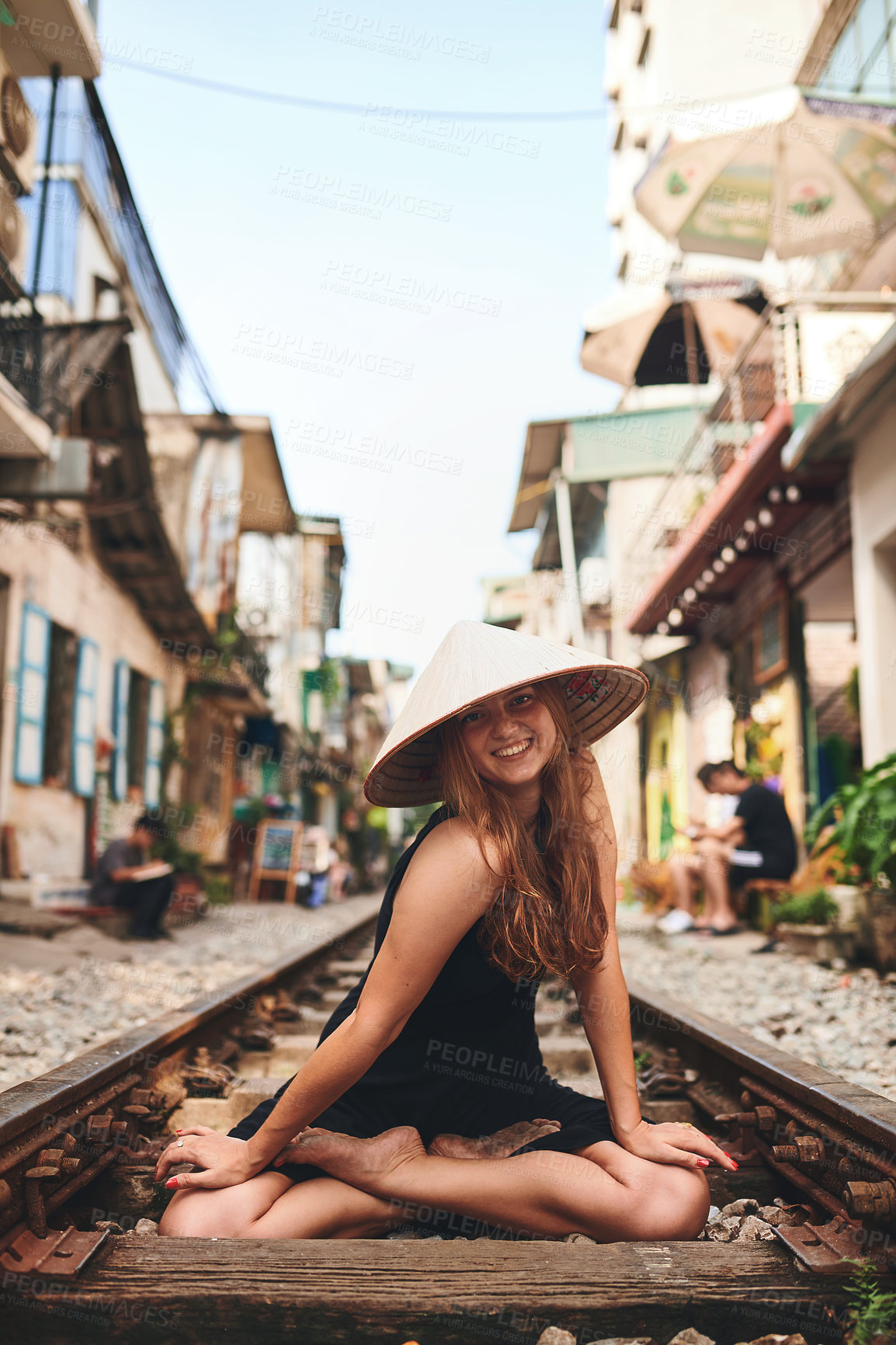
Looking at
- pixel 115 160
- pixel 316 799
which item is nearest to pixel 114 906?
pixel 115 160

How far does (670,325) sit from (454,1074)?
44.8 feet

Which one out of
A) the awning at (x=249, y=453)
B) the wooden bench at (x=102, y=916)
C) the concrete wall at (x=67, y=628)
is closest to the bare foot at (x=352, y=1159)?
the wooden bench at (x=102, y=916)

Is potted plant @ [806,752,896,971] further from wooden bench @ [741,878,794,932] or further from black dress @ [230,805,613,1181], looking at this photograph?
black dress @ [230,805,613,1181]

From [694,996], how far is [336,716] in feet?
85.4

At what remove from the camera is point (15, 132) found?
7.16 metres

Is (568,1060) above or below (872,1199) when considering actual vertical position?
below

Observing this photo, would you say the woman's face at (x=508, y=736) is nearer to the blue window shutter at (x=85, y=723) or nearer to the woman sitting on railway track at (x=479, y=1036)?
the woman sitting on railway track at (x=479, y=1036)

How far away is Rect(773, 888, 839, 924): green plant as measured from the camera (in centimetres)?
646

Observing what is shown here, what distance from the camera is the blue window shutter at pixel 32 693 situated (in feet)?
29.0

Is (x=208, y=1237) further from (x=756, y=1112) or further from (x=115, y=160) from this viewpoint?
(x=115, y=160)

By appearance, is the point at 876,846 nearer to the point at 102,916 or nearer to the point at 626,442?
the point at 102,916

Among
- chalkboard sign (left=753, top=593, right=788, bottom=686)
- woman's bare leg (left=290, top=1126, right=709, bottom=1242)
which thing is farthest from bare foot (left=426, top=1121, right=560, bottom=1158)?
chalkboard sign (left=753, top=593, right=788, bottom=686)

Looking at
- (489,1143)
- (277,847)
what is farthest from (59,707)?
(489,1143)

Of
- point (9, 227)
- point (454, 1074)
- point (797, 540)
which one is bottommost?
point (454, 1074)
